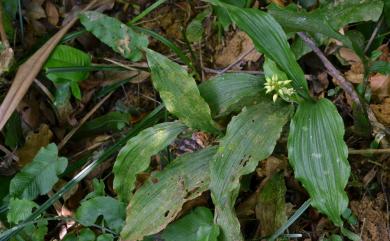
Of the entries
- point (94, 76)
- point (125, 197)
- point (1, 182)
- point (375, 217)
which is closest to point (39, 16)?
point (94, 76)

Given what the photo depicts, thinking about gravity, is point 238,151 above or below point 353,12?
below

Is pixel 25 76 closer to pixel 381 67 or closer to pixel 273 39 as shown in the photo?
pixel 273 39

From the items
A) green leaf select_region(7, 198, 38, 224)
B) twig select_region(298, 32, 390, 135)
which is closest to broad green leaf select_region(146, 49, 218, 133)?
twig select_region(298, 32, 390, 135)

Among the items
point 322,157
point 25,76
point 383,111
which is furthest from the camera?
point 25,76

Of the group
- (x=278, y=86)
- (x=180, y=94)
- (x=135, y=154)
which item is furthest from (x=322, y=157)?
(x=135, y=154)

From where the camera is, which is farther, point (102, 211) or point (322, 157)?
point (102, 211)

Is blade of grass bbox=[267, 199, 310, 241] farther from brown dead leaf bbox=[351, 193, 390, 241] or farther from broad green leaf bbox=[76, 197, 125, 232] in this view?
broad green leaf bbox=[76, 197, 125, 232]

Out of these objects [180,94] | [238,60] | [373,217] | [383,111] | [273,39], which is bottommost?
[373,217]
